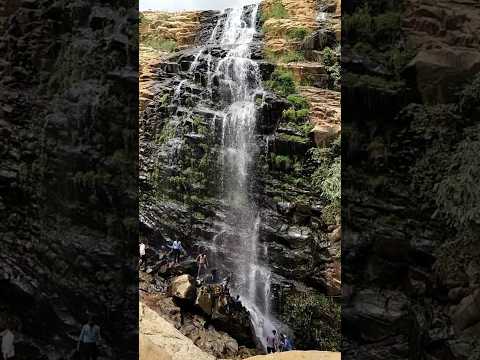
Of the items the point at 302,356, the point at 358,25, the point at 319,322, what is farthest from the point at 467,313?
the point at 319,322

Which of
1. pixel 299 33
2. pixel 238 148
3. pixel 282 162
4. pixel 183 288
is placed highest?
pixel 299 33

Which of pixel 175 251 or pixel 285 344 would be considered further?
pixel 175 251

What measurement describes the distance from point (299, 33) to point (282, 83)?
0.93m

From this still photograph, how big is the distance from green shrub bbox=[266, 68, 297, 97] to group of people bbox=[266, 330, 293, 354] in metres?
4.02

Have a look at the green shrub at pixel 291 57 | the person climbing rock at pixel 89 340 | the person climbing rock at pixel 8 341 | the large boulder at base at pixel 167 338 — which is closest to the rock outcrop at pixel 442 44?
the person climbing rock at pixel 89 340

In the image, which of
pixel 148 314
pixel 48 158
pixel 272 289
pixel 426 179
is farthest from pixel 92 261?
pixel 272 289

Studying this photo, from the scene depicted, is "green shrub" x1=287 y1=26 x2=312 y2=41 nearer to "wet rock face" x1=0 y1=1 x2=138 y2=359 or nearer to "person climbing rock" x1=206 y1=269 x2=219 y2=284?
"person climbing rock" x1=206 y1=269 x2=219 y2=284

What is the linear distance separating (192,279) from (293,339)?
1.98 meters

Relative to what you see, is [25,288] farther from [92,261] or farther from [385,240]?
[385,240]

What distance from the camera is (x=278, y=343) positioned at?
7023 mm

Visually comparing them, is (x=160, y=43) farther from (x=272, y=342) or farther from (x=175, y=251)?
(x=272, y=342)

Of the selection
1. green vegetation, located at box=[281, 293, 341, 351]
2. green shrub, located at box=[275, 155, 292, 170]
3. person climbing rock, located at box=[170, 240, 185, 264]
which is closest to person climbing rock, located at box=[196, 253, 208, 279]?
person climbing rock, located at box=[170, 240, 185, 264]

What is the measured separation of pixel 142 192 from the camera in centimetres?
828

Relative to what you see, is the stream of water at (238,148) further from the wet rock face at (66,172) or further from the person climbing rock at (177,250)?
the wet rock face at (66,172)
